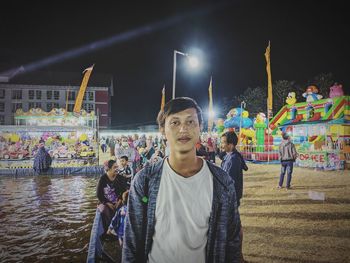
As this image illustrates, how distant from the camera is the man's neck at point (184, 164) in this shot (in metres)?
1.94

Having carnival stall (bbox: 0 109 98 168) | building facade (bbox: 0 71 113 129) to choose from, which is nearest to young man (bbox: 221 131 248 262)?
carnival stall (bbox: 0 109 98 168)

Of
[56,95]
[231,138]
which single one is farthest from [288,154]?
[56,95]

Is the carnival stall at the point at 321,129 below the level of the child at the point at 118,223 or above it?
above

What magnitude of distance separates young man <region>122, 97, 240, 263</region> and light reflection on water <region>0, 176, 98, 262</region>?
3.56m

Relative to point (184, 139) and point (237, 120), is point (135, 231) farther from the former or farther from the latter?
point (237, 120)

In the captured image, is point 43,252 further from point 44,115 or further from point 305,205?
point 44,115

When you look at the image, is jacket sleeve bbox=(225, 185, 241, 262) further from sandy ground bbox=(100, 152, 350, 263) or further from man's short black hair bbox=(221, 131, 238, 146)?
man's short black hair bbox=(221, 131, 238, 146)

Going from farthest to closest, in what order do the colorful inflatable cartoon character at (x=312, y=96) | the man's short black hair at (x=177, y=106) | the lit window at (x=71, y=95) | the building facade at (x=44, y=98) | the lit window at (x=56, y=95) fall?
1. the lit window at (x=71, y=95)
2. the lit window at (x=56, y=95)
3. the building facade at (x=44, y=98)
4. the colorful inflatable cartoon character at (x=312, y=96)
5. the man's short black hair at (x=177, y=106)

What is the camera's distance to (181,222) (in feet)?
5.82

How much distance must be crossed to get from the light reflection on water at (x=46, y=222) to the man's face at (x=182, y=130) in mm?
3837

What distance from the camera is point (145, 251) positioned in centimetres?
181

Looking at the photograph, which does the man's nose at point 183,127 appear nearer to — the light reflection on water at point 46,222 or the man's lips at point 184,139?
the man's lips at point 184,139

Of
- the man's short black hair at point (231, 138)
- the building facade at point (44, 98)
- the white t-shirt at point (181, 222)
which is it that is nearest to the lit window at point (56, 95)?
the building facade at point (44, 98)

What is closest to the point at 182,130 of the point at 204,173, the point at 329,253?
the point at 204,173
